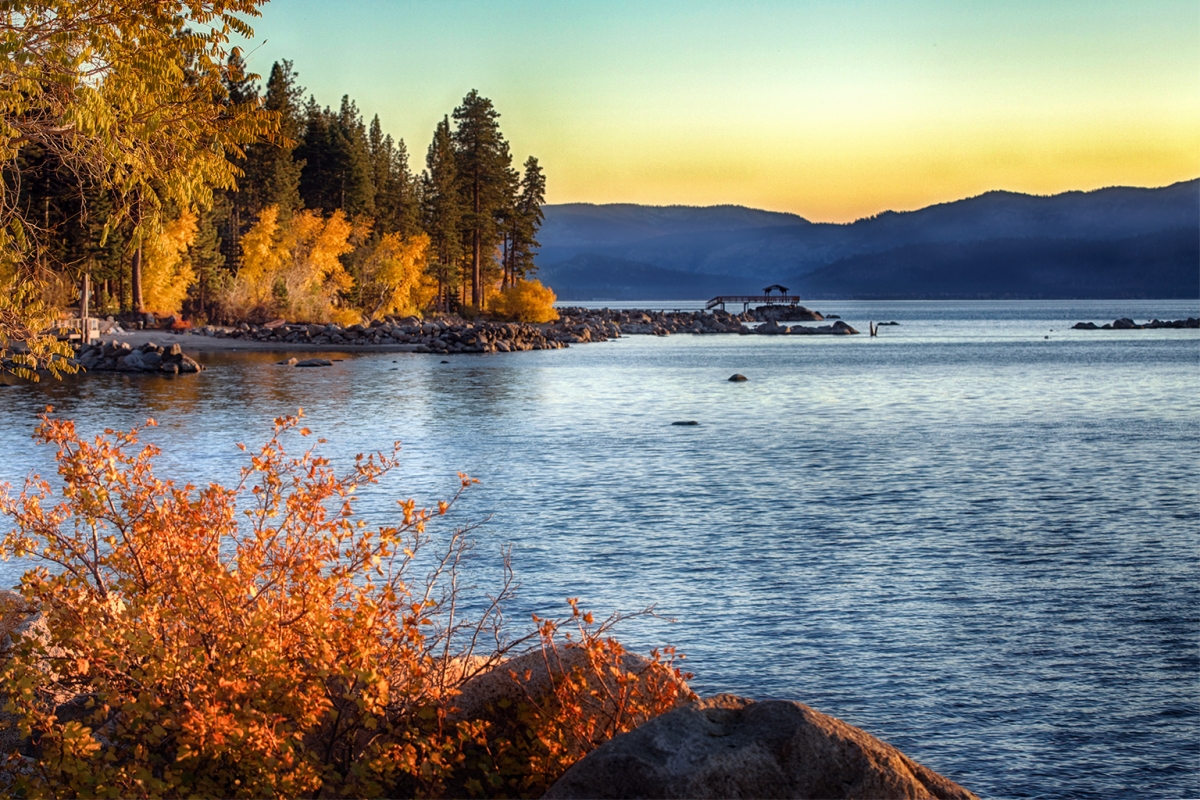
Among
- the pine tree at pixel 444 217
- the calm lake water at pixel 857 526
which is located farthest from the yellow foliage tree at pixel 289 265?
the calm lake water at pixel 857 526

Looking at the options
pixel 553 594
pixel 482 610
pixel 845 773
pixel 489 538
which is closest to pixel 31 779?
pixel 845 773

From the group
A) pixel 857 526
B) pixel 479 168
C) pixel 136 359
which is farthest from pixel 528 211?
pixel 857 526

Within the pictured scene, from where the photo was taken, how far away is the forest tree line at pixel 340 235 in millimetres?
76250

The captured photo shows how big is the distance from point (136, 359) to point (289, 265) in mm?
32063

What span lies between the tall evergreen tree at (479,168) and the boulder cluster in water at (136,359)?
46.2 m

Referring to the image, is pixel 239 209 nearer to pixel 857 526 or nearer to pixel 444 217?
pixel 444 217

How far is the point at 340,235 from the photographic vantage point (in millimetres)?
81250

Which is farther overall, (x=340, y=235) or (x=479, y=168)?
(x=479, y=168)

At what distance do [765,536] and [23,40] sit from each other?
40.0 ft

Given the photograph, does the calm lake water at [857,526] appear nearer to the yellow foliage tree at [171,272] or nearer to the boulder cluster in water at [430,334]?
the boulder cluster in water at [430,334]

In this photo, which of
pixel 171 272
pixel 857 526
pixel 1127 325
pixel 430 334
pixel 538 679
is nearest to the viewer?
pixel 538 679

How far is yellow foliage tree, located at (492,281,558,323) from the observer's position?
307 feet

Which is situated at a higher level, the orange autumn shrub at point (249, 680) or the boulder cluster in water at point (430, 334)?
the boulder cluster in water at point (430, 334)

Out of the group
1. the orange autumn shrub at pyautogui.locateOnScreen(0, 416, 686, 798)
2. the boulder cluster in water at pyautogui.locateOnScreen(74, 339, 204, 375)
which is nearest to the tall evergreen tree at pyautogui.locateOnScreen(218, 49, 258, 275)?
the boulder cluster in water at pyautogui.locateOnScreen(74, 339, 204, 375)
